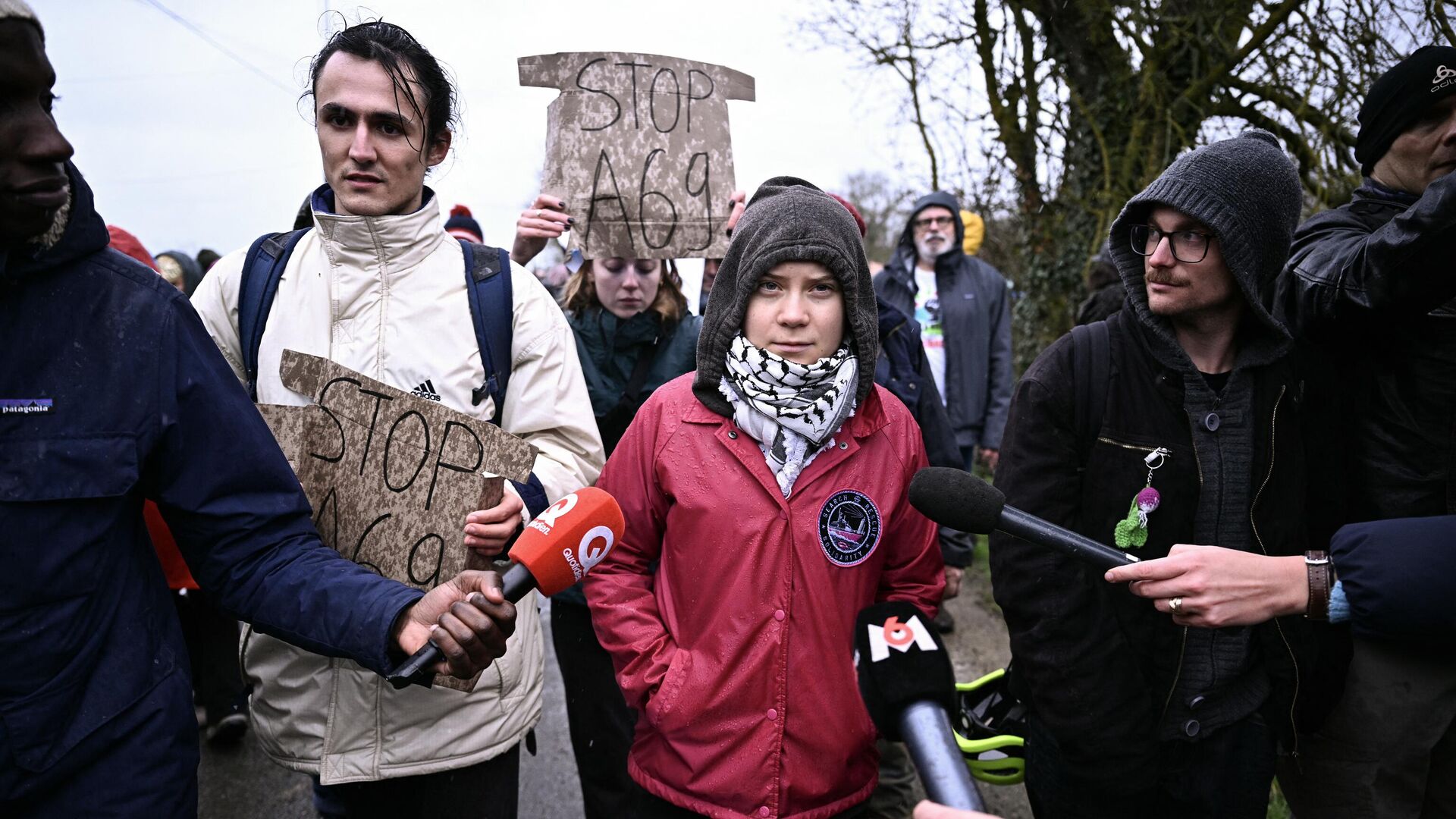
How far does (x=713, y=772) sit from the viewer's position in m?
2.16

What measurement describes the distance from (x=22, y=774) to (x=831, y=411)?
1.70 m

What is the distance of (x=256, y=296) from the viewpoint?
2.26 metres

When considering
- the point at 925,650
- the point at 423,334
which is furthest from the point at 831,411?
the point at 423,334

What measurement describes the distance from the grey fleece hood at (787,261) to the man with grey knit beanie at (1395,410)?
116 cm

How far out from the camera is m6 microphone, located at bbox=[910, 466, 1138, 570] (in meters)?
1.56

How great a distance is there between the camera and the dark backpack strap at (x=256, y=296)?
7.38 feet

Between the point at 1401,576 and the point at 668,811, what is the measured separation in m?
1.68

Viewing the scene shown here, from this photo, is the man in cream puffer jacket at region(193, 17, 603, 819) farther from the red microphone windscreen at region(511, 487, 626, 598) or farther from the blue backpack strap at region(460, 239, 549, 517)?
the red microphone windscreen at region(511, 487, 626, 598)

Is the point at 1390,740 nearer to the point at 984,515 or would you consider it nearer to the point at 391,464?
the point at 984,515

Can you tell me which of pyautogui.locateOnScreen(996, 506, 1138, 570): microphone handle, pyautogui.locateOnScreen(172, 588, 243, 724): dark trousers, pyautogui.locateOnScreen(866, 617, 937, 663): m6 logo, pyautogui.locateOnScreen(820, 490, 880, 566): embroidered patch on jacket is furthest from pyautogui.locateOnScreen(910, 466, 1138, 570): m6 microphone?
pyautogui.locateOnScreen(172, 588, 243, 724): dark trousers

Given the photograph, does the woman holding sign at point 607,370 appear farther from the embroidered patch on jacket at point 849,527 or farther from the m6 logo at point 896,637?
the m6 logo at point 896,637

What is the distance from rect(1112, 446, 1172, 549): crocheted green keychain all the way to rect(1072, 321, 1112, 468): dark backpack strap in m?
0.14

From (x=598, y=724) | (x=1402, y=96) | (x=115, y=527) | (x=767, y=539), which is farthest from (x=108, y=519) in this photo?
(x=1402, y=96)

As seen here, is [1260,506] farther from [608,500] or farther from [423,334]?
[423,334]
